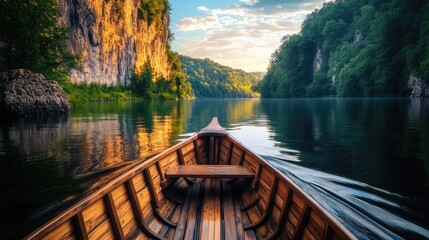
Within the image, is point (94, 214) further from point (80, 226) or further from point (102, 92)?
point (102, 92)

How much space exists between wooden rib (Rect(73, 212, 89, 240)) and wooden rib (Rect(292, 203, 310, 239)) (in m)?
2.24

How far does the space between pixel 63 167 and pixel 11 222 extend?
10.4ft

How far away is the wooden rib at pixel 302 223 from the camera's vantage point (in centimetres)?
318

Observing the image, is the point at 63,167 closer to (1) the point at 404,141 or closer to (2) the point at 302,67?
(1) the point at 404,141

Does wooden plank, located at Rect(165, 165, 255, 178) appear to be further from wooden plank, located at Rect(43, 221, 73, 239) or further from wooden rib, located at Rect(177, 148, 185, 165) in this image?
wooden plank, located at Rect(43, 221, 73, 239)

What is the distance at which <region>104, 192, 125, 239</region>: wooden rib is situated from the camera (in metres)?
3.35

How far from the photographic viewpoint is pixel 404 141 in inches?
424

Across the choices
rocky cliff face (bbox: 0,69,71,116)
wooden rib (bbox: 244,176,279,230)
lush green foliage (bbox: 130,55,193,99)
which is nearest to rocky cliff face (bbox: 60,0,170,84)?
lush green foliage (bbox: 130,55,193,99)

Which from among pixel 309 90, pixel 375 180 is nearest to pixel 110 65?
pixel 309 90

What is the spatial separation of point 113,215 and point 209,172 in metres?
2.21

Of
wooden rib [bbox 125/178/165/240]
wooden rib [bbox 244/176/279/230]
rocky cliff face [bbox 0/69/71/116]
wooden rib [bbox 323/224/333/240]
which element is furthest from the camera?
rocky cliff face [bbox 0/69/71/116]

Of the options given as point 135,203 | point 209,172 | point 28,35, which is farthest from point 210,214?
point 28,35

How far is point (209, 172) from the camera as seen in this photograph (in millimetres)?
5273

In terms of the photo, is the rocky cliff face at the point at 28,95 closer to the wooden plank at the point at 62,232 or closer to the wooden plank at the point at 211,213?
the wooden plank at the point at 211,213
